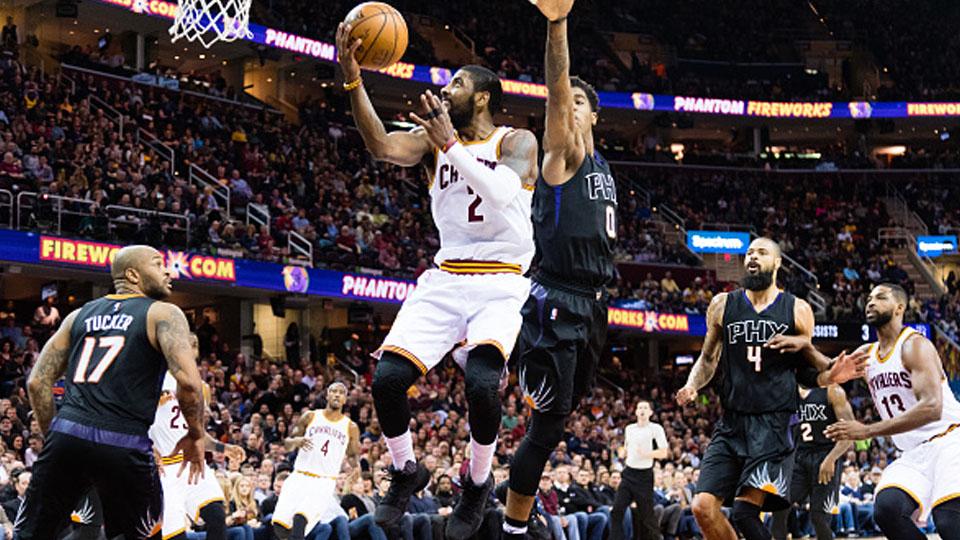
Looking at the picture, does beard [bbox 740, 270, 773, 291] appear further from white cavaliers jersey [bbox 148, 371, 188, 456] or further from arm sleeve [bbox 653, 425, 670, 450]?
arm sleeve [bbox 653, 425, 670, 450]

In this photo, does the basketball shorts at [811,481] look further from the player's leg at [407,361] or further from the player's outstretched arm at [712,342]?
the player's leg at [407,361]

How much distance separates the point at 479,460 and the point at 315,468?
7.11m

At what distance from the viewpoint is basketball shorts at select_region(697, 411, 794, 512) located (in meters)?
9.16

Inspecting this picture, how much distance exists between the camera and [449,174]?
747 centimetres

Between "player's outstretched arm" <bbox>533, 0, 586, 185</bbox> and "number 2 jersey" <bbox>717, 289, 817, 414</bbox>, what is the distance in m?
2.25

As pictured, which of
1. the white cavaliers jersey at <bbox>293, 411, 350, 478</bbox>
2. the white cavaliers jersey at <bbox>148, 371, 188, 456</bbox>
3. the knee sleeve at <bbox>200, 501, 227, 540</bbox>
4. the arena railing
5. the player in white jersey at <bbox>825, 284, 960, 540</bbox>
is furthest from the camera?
the arena railing

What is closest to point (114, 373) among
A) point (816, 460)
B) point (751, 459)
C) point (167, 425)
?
point (751, 459)

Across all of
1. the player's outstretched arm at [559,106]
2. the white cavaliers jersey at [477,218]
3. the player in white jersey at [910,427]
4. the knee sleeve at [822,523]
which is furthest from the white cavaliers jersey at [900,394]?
the knee sleeve at [822,523]

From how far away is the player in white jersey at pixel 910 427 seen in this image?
9.15 meters

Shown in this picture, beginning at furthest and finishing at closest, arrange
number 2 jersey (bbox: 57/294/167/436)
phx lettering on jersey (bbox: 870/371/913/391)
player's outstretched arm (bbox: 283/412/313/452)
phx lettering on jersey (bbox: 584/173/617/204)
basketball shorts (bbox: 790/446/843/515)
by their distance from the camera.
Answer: basketball shorts (bbox: 790/446/843/515) → player's outstretched arm (bbox: 283/412/313/452) → phx lettering on jersey (bbox: 870/371/913/391) → phx lettering on jersey (bbox: 584/173/617/204) → number 2 jersey (bbox: 57/294/167/436)

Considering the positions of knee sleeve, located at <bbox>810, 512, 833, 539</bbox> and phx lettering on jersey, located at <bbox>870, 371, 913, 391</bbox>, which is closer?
phx lettering on jersey, located at <bbox>870, 371, 913, 391</bbox>

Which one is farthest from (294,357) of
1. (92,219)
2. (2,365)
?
(2,365)

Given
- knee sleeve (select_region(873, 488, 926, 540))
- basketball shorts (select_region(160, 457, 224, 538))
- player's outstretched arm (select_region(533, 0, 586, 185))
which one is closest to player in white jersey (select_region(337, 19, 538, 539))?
player's outstretched arm (select_region(533, 0, 586, 185))

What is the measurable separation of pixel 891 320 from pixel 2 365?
15342mm
